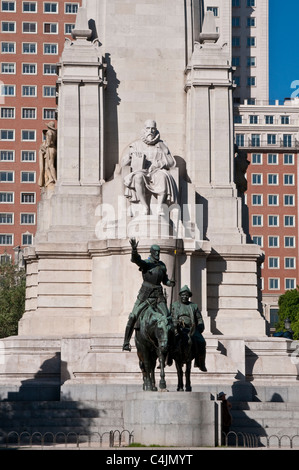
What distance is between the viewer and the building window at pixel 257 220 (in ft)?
381

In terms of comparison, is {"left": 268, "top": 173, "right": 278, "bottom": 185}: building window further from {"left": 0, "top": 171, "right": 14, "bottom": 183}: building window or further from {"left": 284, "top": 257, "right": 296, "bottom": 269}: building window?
{"left": 0, "top": 171, "right": 14, "bottom": 183}: building window

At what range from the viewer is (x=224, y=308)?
3841 centimetres

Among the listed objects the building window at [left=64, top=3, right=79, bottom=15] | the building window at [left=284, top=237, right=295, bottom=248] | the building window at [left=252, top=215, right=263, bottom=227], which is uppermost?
the building window at [left=64, top=3, right=79, bottom=15]

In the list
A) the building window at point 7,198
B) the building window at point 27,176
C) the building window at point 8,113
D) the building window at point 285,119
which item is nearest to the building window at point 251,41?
the building window at point 285,119

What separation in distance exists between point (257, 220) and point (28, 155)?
2622 cm

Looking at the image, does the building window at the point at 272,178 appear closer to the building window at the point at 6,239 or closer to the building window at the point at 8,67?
the building window at the point at 6,239

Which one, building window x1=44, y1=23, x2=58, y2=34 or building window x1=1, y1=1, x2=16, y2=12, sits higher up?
building window x1=1, y1=1, x2=16, y2=12

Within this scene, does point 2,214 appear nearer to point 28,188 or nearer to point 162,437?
point 28,188

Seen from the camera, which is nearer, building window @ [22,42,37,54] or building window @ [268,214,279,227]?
building window @ [22,42,37,54]

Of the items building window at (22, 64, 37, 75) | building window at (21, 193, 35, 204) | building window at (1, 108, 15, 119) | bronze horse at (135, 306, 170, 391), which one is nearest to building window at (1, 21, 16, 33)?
building window at (22, 64, 37, 75)

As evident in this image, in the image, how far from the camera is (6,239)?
4250 inches

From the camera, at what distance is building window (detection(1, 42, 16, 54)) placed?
111 m

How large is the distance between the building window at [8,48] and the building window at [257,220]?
31.6 metres
